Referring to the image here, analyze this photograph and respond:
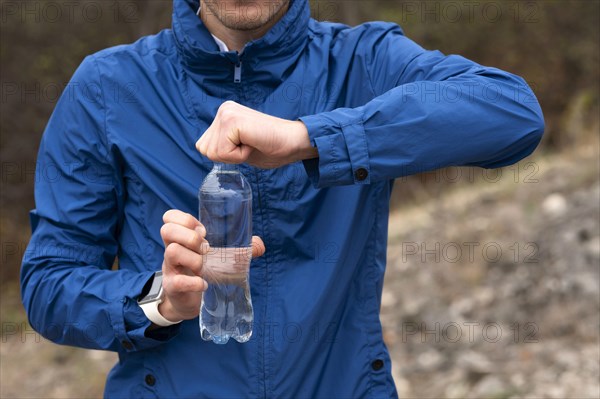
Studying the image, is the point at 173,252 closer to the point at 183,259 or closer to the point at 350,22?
the point at 183,259

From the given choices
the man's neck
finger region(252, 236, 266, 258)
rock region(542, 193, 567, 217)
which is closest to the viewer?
finger region(252, 236, 266, 258)

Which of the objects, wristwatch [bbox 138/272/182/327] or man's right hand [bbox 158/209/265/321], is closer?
man's right hand [bbox 158/209/265/321]

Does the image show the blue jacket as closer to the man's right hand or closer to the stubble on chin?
the stubble on chin

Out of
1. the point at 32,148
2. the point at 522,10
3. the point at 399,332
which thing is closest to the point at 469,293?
the point at 399,332

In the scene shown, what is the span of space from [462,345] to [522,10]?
9.32 metres

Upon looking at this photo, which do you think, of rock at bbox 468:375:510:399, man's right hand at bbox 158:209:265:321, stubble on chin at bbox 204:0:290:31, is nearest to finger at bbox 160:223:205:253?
man's right hand at bbox 158:209:265:321

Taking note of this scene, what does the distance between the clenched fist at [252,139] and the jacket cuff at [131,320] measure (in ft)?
1.61

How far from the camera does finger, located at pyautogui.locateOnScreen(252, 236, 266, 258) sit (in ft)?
7.04

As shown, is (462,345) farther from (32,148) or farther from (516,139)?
(32,148)

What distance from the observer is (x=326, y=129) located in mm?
1965

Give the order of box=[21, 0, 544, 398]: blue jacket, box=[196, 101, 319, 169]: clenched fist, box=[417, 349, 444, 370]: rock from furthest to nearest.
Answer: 1. box=[417, 349, 444, 370]: rock
2. box=[21, 0, 544, 398]: blue jacket
3. box=[196, 101, 319, 169]: clenched fist

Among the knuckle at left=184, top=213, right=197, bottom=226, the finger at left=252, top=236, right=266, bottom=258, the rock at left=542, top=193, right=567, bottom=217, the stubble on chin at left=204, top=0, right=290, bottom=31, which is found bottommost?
the rock at left=542, top=193, right=567, bottom=217

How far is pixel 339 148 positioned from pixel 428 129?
0.22 meters

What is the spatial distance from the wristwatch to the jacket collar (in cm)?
60
